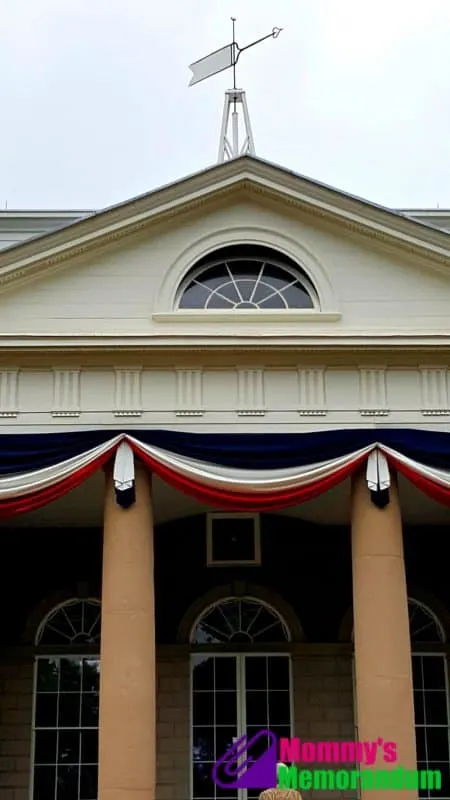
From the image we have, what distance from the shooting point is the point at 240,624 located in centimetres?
1404

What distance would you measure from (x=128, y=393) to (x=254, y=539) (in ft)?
11.4

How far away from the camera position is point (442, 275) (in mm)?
12359

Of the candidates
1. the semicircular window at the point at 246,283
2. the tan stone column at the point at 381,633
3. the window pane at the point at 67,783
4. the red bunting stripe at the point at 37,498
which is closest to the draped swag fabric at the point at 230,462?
the red bunting stripe at the point at 37,498

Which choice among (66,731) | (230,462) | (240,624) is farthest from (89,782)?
(230,462)

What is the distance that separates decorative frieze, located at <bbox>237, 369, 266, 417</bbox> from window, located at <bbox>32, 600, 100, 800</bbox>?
13.4 ft

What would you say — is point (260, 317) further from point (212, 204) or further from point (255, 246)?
point (212, 204)

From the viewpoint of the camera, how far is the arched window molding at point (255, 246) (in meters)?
12.2

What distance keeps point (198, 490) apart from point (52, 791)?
5037 millimetres

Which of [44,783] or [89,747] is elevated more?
[89,747]

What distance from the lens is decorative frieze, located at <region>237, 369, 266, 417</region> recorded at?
1156cm

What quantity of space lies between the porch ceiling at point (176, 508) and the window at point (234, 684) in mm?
1431

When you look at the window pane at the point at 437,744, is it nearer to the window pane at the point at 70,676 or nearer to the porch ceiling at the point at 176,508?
the porch ceiling at the point at 176,508

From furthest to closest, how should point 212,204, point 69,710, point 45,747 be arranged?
point 69,710, point 45,747, point 212,204

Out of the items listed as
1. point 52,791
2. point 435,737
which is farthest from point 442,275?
point 52,791
